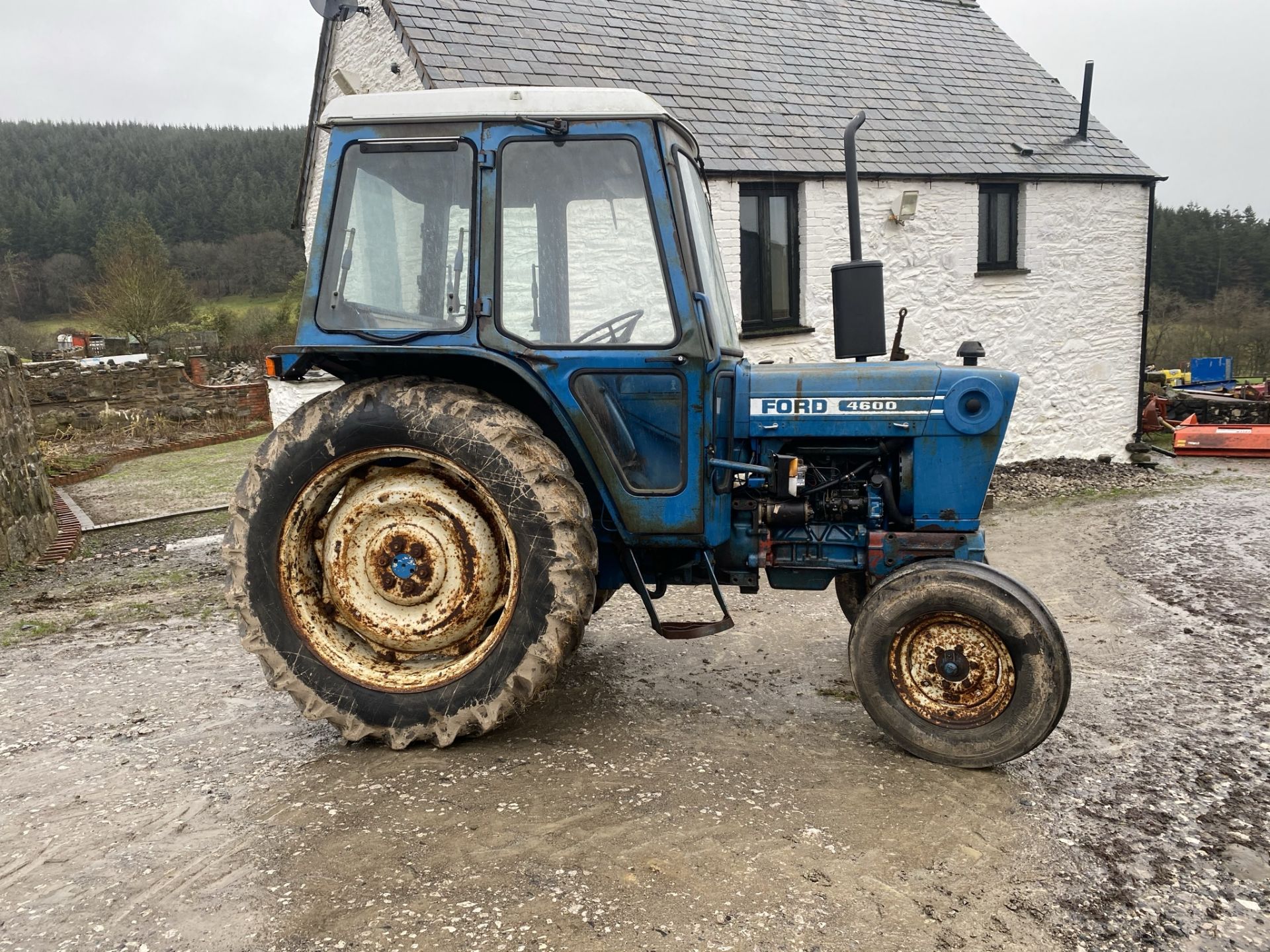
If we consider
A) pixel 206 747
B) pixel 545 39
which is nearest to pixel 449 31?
pixel 545 39

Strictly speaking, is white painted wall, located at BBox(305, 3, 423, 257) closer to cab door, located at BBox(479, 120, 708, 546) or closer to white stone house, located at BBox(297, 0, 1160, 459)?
white stone house, located at BBox(297, 0, 1160, 459)

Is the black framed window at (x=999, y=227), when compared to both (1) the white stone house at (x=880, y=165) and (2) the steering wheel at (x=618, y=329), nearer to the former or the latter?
(1) the white stone house at (x=880, y=165)

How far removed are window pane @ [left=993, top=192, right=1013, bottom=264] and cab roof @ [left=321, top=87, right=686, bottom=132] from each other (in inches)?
360

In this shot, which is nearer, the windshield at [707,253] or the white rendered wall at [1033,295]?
the windshield at [707,253]

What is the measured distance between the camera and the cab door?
10.7ft

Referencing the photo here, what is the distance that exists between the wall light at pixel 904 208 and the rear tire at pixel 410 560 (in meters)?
8.17

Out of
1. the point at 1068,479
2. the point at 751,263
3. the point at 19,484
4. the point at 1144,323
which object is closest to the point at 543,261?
the point at 19,484

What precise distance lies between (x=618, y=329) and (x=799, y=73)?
8995mm

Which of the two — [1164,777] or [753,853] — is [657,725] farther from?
[1164,777]

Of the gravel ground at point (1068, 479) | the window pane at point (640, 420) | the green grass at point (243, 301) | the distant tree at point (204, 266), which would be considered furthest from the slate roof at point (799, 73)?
the distant tree at point (204, 266)

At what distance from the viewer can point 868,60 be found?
1170 cm

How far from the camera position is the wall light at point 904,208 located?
10.0 m

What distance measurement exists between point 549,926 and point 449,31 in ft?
28.8

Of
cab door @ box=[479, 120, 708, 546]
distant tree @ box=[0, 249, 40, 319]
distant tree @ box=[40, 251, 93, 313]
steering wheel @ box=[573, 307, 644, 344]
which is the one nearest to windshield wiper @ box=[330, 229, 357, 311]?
cab door @ box=[479, 120, 708, 546]
